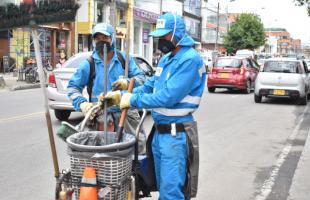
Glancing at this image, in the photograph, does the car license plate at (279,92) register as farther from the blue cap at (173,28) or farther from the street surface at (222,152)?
the blue cap at (173,28)

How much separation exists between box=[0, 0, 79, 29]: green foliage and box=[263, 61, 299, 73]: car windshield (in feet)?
49.7

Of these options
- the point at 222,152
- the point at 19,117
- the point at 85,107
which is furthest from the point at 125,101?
the point at 19,117

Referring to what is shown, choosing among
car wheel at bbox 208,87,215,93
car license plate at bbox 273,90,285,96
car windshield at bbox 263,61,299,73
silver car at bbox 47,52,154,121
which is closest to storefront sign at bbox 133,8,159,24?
car wheel at bbox 208,87,215,93

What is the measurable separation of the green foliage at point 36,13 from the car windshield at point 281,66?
1516 cm

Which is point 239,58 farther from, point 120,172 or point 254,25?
point 254,25

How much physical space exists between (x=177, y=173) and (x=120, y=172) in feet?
1.95

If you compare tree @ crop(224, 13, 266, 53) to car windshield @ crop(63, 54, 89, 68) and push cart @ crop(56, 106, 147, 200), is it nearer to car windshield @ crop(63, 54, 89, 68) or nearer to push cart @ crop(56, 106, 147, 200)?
car windshield @ crop(63, 54, 89, 68)

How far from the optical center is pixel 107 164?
3.18m

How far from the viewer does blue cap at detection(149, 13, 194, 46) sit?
12.1 ft

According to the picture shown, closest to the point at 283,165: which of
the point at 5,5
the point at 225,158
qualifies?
the point at 225,158

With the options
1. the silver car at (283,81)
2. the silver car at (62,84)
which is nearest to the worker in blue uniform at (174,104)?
the silver car at (62,84)

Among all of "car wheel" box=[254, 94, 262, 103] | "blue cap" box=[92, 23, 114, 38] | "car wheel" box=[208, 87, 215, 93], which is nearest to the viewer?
"blue cap" box=[92, 23, 114, 38]

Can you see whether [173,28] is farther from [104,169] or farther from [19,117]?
[19,117]

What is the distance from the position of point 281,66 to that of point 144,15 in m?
31.6
